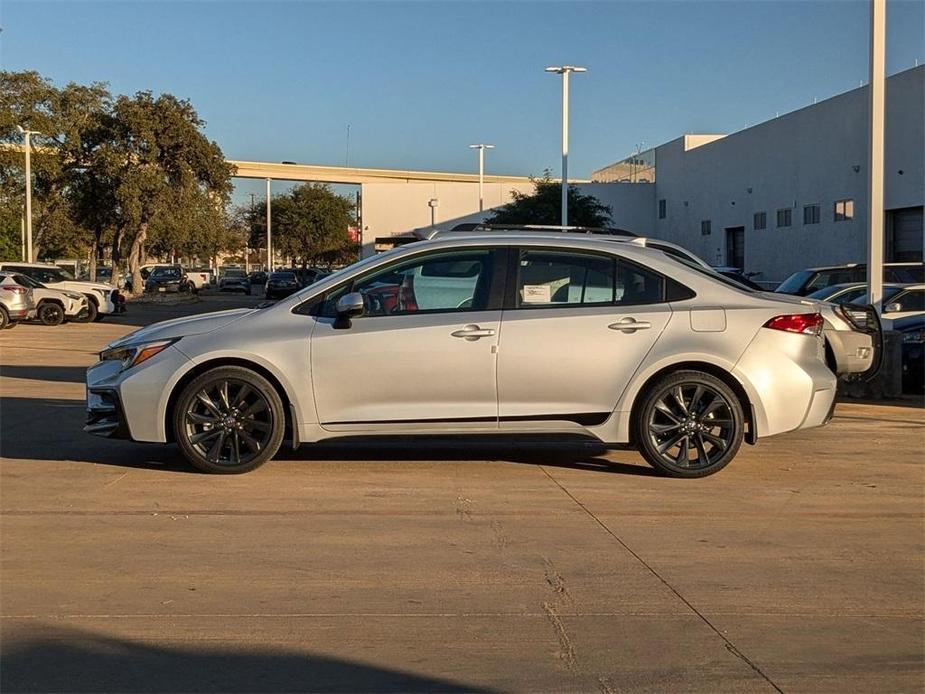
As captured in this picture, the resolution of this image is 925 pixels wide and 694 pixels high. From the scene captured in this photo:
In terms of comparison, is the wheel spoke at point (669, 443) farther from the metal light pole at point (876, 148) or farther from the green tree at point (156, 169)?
the green tree at point (156, 169)

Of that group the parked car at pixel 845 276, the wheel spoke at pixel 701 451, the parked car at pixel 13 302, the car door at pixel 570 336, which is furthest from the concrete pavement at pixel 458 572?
the parked car at pixel 13 302

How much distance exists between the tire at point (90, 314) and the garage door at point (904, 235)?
2462cm

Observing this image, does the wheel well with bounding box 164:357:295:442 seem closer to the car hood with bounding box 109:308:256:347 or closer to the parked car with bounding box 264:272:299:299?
the car hood with bounding box 109:308:256:347

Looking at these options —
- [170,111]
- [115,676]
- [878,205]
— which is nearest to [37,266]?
[170,111]

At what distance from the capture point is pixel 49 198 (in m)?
51.0

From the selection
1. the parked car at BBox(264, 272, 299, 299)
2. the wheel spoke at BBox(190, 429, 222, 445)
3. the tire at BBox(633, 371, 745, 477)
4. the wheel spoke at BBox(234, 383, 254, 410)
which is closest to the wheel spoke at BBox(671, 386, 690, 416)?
the tire at BBox(633, 371, 745, 477)

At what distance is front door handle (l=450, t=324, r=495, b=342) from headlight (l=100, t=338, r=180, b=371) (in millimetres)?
2127

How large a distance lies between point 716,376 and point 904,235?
1154 inches

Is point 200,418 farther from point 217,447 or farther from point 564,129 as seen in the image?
point 564,129

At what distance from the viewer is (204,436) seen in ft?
27.1

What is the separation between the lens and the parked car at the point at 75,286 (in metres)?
32.3

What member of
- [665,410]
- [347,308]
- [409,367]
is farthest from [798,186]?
[347,308]

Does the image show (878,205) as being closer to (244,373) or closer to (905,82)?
(244,373)

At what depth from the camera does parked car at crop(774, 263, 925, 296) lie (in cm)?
2206
